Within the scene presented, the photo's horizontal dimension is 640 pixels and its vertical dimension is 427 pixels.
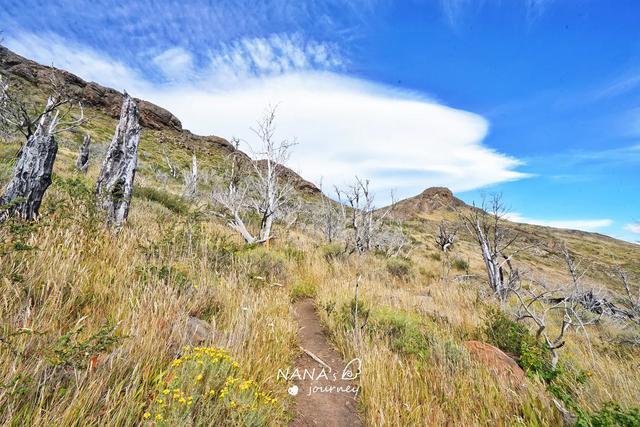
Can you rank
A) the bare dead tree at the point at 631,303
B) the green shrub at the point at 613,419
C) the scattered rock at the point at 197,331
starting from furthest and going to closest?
the bare dead tree at the point at 631,303
the scattered rock at the point at 197,331
the green shrub at the point at 613,419

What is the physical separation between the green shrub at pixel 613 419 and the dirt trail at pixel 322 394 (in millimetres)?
1791

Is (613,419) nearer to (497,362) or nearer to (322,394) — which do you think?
(497,362)

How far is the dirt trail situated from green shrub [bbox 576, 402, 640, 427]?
179 cm

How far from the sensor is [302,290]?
6238 millimetres

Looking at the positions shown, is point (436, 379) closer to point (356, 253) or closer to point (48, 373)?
point (48, 373)

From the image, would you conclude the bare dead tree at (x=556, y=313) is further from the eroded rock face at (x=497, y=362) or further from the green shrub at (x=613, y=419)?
the green shrub at (x=613, y=419)

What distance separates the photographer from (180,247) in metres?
4.57

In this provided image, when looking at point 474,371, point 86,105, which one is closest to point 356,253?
point 474,371

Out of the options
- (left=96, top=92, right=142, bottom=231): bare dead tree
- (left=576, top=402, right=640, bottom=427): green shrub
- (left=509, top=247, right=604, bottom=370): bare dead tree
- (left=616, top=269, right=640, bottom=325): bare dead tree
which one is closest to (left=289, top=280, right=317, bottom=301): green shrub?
(left=96, top=92, right=142, bottom=231): bare dead tree

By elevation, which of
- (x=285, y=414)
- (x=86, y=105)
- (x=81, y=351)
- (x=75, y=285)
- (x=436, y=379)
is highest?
(x=86, y=105)

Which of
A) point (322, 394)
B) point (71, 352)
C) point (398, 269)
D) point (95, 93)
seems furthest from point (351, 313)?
point (95, 93)

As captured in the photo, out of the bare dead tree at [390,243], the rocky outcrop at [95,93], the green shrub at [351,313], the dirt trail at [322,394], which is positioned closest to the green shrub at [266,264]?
the green shrub at [351,313]

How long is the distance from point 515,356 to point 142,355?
484cm

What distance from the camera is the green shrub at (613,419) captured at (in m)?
1.92
